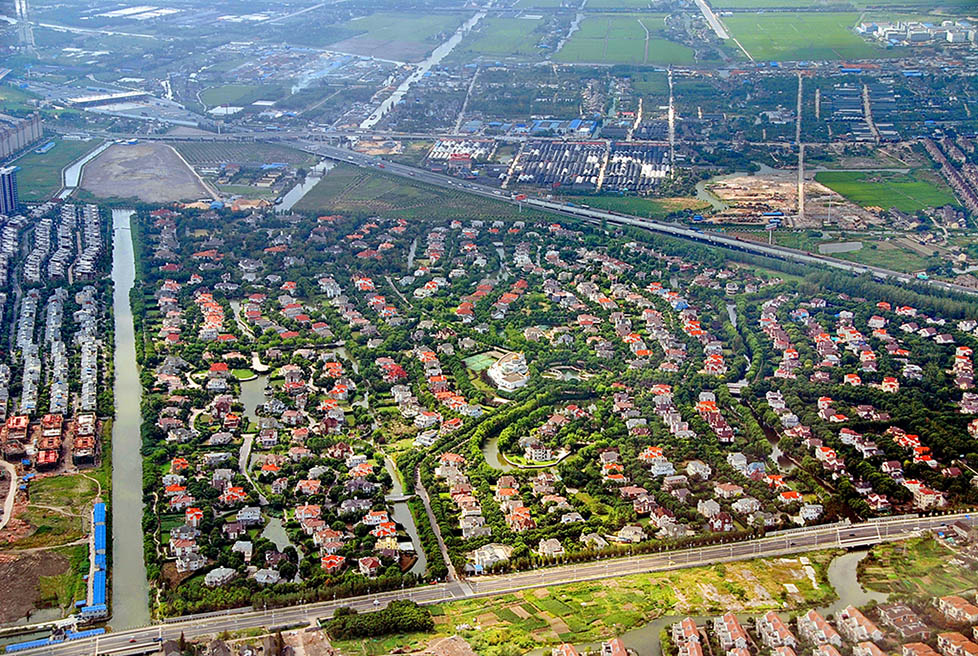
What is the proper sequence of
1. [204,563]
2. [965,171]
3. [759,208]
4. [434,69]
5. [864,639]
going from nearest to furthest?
[864,639], [204,563], [759,208], [965,171], [434,69]

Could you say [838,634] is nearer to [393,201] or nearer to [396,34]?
[393,201]

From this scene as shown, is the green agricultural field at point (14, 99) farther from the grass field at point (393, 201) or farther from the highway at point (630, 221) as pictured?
the grass field at point (393, 201)

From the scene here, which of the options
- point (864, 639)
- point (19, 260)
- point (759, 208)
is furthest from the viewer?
point (759, 208)

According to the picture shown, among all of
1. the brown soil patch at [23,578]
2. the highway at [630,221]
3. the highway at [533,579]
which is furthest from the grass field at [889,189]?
the brown soil patch at [23,578]

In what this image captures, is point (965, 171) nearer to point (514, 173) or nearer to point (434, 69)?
point (514, 173)

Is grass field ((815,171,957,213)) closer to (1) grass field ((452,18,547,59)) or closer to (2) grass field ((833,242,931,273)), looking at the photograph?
(2) grass field ((833,242,931,273))

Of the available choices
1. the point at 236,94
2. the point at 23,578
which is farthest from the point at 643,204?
the point at 23,578

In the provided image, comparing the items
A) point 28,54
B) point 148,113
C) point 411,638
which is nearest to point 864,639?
point 411,638
